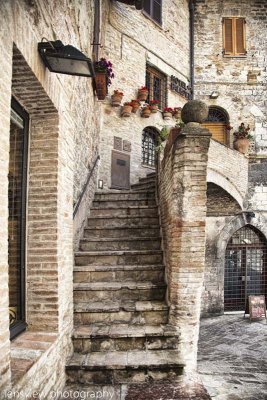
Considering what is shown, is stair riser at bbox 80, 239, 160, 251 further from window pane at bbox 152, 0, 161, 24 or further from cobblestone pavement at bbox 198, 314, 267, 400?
window pane at bbox 152, 0, 161, 24

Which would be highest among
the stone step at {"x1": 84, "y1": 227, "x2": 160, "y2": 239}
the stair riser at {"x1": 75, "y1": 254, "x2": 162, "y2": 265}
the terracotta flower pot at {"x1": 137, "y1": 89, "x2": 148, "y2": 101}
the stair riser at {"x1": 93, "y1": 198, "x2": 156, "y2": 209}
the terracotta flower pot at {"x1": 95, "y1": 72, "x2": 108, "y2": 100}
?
the terracotta flower pot at {"x1": 137, "y1": 89, "x2": 148, "y2": 101}

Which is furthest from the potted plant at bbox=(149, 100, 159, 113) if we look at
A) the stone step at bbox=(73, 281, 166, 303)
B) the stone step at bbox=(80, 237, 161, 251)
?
the stone step at bbox=(73, 281, 166, 303)

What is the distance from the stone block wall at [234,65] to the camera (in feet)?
38.6

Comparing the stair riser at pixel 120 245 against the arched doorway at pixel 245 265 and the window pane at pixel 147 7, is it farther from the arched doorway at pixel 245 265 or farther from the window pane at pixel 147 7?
the window pane at pixel 147 7

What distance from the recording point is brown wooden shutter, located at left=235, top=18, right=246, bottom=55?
12031 millimetres

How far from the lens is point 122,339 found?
155 inches

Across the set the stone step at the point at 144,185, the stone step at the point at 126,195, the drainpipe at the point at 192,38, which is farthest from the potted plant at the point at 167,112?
the stone step at the point at 126,195

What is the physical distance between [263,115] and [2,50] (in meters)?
11.3

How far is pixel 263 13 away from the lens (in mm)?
12117

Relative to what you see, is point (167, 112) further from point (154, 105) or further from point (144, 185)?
point (144, 185)

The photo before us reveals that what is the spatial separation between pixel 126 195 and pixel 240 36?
885 cm

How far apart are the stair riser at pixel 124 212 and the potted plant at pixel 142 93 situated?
15.0 feet

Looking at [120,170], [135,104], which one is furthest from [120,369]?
[135,104]

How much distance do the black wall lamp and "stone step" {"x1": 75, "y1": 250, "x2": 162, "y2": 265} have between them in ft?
10.1
